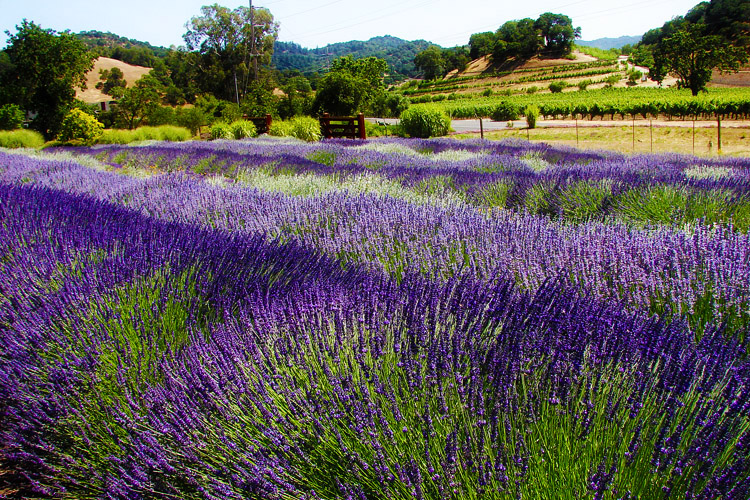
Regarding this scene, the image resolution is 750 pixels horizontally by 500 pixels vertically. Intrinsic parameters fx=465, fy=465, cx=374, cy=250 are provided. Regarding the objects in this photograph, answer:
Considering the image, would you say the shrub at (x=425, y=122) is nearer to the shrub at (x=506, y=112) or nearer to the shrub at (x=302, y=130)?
the shrub at (x=302, y=130)

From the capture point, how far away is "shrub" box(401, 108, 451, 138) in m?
19.1

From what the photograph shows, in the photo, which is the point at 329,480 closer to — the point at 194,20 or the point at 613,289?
the point at 613,289

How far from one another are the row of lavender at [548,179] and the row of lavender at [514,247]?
Result: 3.00 ft

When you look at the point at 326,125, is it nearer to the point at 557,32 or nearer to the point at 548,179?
the point at 548,179

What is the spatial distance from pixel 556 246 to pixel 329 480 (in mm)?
1975

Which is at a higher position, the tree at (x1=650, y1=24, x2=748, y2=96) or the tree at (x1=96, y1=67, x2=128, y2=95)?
the tree at (x1=96, y1=67, x2=128, y2=95)

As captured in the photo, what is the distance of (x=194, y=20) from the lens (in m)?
55.3

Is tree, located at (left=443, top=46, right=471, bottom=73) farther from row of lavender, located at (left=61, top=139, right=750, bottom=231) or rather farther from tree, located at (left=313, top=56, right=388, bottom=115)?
row of lavender, located at (left=61, top=139, right=750, bottom=231)

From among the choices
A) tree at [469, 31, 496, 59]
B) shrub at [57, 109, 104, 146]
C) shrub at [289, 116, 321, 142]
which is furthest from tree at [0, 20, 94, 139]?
tree at [469, 31, 496, 59]

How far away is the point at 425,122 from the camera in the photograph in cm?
1908

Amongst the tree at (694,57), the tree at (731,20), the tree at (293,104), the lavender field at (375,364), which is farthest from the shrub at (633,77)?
the lavender field at (375,364)

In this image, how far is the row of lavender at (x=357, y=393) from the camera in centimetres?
117

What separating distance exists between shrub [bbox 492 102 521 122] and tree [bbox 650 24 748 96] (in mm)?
28627

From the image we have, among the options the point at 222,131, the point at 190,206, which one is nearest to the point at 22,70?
the point at 222,131
